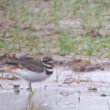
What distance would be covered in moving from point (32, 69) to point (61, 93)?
19.7 inches

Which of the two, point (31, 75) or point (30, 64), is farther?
point (30, 64)

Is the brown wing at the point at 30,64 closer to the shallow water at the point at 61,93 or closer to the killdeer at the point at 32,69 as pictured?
the killdeer at the point at 32,69

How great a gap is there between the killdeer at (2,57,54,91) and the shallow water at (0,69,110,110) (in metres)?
0.19

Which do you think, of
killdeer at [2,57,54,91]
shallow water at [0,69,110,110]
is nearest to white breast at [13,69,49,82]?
killdeer at [2,57,54,91]

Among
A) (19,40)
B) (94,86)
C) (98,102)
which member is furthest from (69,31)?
(98,102)

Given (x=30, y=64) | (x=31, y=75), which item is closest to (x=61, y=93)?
(x=31, y=75)

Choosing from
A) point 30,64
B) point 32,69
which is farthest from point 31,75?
point 30,64

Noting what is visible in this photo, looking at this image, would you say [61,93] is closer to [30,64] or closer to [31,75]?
[31,75]

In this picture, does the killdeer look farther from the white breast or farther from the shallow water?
the shallow water

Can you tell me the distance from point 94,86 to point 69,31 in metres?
3.65

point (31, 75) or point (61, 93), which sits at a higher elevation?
point (31, 75)

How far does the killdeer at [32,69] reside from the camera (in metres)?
7.95

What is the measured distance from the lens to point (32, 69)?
26.3ft

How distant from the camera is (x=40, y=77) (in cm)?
793
